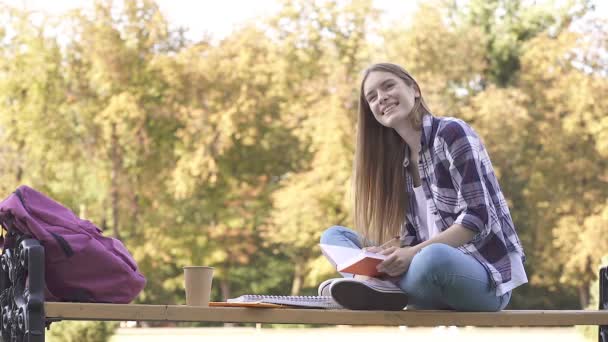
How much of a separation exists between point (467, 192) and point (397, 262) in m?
0.34

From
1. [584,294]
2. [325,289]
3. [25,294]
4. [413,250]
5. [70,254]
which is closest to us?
[25,294]

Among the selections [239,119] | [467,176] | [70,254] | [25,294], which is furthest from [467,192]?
[239,119]

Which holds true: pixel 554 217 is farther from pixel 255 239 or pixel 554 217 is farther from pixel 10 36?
pixel 10 36

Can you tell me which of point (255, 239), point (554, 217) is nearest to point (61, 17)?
point (255, 239)

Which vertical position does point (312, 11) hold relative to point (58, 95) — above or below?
above

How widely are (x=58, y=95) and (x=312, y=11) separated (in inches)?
209

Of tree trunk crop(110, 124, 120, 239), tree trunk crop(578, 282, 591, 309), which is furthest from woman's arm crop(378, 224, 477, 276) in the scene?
tree trunk crop(578, 282, 591, 309)

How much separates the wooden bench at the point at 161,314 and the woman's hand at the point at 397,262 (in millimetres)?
136

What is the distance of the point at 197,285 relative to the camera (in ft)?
10.2

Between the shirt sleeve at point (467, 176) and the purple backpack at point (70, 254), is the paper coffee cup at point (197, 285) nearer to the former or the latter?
the purple backpack at point (70, 254)

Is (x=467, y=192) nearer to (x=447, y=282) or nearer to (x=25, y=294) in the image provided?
(x=447, y=282)

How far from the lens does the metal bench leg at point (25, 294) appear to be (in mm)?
2695

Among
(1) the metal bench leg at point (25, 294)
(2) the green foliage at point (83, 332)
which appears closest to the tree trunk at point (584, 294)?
(2) the green foliage at point (83, 332)

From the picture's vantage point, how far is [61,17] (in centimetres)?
1841
